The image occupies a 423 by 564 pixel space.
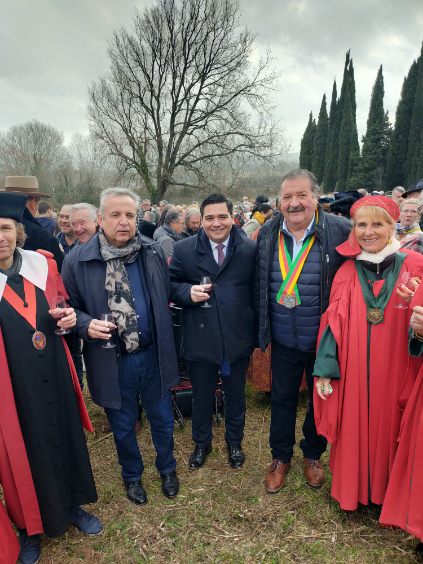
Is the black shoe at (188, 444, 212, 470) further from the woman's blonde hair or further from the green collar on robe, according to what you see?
the woman's blonde hair

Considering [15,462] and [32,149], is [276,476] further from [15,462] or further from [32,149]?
[32,149]

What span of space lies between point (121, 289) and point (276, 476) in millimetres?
2140

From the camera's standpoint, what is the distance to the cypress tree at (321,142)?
3612 centimetres

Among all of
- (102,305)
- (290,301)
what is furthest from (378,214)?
(102,305)

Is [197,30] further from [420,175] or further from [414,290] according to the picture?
[414,290]

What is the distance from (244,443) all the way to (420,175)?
2442 centimetres

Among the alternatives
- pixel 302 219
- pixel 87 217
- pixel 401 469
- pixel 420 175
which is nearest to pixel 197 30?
pixel 420 175

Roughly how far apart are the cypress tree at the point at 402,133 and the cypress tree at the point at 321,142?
10.4m

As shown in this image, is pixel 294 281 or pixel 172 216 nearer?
pixel 294 281

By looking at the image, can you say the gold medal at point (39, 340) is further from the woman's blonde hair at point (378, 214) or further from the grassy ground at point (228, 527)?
the woman's blonde hair at point (378, 214)

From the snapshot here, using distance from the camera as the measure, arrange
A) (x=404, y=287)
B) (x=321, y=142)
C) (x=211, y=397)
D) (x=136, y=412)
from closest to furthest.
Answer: (x=404, y=287)
(x=136, y=412)
(x=211, y=397)
(x=321, y=142)

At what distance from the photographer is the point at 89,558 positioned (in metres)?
2.64

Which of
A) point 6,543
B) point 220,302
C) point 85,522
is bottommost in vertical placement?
point 85,522

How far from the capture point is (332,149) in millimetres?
33906
